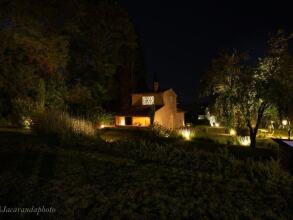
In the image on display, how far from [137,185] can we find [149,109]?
23.4 m

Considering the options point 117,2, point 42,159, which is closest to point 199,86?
point 42,159

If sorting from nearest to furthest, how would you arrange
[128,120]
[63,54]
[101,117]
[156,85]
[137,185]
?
[137,185] → [63,54] → [101,117] → [128,120] → [156,85]

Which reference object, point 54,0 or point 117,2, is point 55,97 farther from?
point 117,2

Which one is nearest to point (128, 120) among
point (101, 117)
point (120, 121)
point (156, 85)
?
point (120, 121)

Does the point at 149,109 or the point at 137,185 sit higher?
the point at 149,109

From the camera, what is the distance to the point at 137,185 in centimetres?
607

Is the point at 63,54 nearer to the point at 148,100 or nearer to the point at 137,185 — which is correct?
the point at 148,100

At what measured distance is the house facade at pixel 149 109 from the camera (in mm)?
29875

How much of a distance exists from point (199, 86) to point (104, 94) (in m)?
16.2

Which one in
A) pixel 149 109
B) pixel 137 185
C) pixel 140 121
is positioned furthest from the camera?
pixel 140 121

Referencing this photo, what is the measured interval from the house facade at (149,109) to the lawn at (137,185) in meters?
20.4

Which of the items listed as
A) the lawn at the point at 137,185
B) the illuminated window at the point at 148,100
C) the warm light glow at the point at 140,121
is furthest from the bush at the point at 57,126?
the illuminated window at the point at 148,100

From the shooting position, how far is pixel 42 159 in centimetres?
782

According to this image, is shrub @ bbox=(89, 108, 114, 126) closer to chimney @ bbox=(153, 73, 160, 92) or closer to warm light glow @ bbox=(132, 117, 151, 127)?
warm light glow @ bbox=(132, 117, 151, 127)
